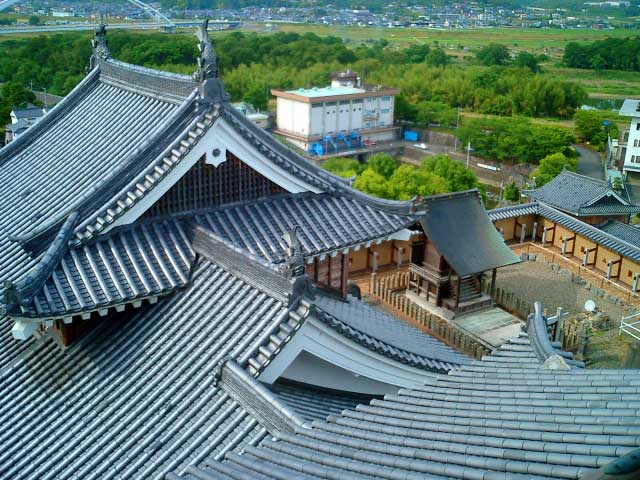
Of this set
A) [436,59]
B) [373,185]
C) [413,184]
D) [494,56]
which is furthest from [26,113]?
[494,56]

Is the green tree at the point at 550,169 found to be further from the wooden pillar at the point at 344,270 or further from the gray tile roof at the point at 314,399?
the gray tile roof at the point at 314,399

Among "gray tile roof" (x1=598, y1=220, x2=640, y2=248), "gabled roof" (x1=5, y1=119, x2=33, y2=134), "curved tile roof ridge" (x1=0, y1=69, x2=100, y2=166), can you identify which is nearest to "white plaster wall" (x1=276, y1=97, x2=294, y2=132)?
"gabled roof" (x1=5, y1=119, x2=33, y2=134)

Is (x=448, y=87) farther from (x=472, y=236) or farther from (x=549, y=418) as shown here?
(x=549, y=418)

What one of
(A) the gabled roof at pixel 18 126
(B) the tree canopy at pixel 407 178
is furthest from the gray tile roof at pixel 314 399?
(A) the gabled roof at pixel 18 126

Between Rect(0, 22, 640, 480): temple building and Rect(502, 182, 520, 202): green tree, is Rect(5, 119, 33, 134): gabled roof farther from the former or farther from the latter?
Rect(502, 182, 520, 202): green tree

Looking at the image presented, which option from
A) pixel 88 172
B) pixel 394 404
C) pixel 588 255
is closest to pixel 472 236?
pixel 588 255
